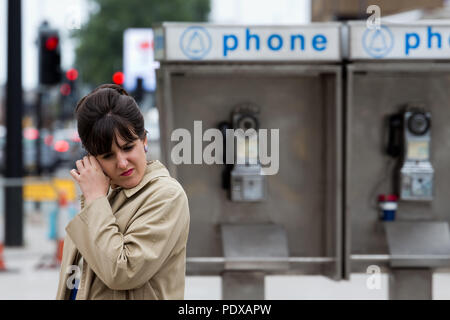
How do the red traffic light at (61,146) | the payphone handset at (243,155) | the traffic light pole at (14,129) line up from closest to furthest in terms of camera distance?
the payphone handset at (243,155), the traffic light pole at (14,129), the red traffic light at (61,146)

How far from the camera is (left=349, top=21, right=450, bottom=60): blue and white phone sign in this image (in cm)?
563

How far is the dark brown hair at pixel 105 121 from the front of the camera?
233 centimetres

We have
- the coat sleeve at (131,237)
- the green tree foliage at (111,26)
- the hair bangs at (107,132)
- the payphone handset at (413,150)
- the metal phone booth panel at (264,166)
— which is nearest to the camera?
the coat sleeve at (131,237)

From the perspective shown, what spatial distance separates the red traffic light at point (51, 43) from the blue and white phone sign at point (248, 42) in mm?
7154

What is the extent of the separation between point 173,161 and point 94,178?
11.1ft

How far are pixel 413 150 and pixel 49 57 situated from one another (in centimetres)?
749

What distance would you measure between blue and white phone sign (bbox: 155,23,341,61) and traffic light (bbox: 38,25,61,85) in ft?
23.5

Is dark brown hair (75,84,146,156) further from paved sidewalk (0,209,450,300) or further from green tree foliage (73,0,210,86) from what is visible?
green tree foliage (73,0,210,86)

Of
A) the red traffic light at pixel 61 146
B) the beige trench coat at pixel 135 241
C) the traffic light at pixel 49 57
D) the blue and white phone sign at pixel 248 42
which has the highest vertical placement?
the traffic light at pixel 49 57

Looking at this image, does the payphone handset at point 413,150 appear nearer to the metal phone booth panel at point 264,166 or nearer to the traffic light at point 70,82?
the metal phone booth panel at point 264,166

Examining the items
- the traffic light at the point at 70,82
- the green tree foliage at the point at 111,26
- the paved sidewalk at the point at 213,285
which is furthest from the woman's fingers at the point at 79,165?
the green tree foliage at the point at 111,26

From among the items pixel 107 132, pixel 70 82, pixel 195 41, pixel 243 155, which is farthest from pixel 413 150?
pixel 70 82

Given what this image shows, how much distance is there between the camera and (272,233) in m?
6.20
